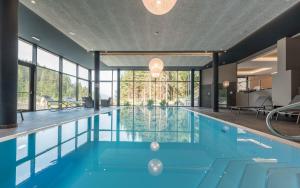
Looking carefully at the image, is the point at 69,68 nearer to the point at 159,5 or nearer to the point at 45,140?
the point at 45,140

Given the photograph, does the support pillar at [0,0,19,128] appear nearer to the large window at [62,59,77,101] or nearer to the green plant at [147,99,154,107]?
the large window at [62,59,77,101]

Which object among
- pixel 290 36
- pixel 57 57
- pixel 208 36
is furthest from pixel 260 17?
pixel 57 57

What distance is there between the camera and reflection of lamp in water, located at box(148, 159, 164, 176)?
2.72 metres

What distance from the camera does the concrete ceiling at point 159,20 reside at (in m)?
6.54

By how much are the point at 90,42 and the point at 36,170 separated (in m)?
8.78

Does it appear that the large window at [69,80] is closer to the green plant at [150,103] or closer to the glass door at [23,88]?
the glass door at [23,88]

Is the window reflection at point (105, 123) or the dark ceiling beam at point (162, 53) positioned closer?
the window reflection at point (105, 123)

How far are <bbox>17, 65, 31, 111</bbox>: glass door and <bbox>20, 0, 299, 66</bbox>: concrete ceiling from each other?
115 inches

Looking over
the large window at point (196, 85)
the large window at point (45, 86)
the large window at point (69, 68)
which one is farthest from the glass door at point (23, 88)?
the large window at point (196, 85)

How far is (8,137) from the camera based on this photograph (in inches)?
169

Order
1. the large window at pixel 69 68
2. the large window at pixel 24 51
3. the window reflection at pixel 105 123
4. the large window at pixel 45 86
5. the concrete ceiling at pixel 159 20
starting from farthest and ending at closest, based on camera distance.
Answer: the large window at pixel 69 68
the large window at pixel 45 86
the large window at pixel 24 51
the concrete ceiling at pixel 159 20
the window reflection at pixel 105 123

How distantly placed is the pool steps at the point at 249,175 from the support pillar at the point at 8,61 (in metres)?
4.88

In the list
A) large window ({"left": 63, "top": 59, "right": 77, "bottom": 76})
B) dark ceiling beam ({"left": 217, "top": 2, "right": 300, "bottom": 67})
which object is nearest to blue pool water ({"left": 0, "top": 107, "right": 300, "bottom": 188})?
dark ceiling beam ({"left": 217, "top": 2, "right": 300, "bottom": 67})

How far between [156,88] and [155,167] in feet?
59.0
